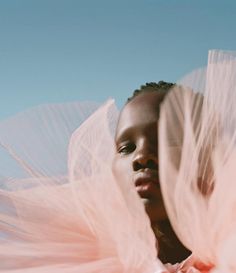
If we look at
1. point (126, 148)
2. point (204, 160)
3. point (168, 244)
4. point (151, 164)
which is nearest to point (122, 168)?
point (126, 148)

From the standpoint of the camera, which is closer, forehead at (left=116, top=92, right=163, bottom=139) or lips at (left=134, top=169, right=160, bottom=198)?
lips at (left=134, top=169, right=160, bottom=198)

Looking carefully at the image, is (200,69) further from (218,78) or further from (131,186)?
(131,186)

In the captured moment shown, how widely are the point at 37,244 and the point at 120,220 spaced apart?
1.00 feet

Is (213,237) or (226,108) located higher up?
(226,108)

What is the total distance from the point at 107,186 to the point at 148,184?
127 millimetres

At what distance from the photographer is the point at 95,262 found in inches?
66.1

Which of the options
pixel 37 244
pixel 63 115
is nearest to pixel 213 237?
pixel 37 244

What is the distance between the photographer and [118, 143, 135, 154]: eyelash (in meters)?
2.05

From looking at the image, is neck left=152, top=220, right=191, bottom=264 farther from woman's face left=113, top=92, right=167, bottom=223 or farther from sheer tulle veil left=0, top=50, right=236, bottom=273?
sheer tulle veil left=0, top=50, right=236, bottom=273

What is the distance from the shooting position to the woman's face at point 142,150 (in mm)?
1836

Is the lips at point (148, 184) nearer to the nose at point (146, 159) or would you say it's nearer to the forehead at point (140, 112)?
the nose at point (146, 159)

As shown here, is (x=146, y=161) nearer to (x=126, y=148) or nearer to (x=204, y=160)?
(x=126, y=148)

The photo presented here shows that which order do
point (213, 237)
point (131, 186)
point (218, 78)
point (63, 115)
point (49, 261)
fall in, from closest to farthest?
point (213, 237) < point (218, 78) < point (49, 261) < point (131, 186) < point (63, 115)

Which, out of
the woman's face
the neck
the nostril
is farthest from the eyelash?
the neck
